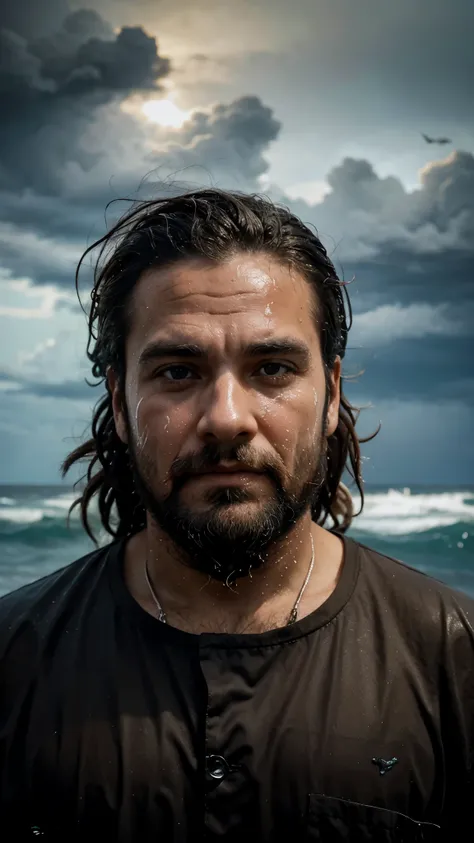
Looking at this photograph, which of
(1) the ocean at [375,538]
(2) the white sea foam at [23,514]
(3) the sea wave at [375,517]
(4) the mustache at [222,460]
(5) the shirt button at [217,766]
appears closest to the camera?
(5) the shirt button at [217,766]

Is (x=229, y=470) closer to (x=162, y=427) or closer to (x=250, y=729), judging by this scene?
(x=162, y=427)

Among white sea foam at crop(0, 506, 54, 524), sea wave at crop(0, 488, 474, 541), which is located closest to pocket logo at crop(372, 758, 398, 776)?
sea wave at crop(0, 488, 474, 541)

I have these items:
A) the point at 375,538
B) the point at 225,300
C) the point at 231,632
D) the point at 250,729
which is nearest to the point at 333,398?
the point at 225,300

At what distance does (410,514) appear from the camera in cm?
2128

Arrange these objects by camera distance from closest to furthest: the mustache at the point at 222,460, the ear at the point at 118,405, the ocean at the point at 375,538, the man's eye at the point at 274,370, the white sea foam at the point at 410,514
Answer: the mustache at the point at 222,460 < the man's eye at the point at 274,370 < the ear at the point at 118,405 < the ocean at the point at 375,538 < the white sea foam at the point at 410,514

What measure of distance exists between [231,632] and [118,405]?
0.90 m

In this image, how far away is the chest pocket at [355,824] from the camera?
2.07m

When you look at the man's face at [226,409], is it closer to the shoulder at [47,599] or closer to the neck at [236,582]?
the neck at [236,582]

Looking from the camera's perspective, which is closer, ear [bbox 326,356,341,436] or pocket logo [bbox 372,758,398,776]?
pocket logo [bbox 372,758,398,776]

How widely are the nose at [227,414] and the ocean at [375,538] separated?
11475mm

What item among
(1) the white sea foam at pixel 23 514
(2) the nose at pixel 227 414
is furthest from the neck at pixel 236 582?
(1) the white sea foam at pixel 23 514

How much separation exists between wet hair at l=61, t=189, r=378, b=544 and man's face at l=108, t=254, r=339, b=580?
0.11 meters

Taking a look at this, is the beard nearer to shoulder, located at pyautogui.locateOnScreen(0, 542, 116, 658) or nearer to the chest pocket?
shoulder, located at pyautogui.locateOnScreen(0, 542, 116, 658)

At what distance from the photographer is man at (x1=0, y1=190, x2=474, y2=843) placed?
210cm
